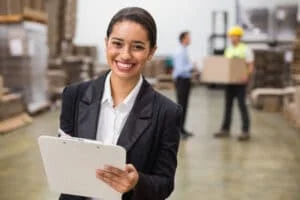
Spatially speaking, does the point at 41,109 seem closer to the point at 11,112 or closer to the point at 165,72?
the point at 11,112

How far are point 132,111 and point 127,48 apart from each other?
192 millimetres

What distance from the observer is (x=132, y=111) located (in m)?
1.55

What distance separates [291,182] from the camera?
5512 millimetres

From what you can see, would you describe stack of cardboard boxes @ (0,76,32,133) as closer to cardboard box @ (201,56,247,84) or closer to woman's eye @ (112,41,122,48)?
cardboard box @ (201,56,247,84)

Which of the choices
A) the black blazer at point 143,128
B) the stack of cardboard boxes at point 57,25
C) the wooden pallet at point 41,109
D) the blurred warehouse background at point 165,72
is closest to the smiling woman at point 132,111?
the black blazer at point 143,128

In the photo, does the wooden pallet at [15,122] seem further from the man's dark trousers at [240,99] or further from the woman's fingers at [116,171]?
the woman's fingers at [116,171]

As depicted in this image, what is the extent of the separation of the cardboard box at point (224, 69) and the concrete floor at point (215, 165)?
3.01 feet

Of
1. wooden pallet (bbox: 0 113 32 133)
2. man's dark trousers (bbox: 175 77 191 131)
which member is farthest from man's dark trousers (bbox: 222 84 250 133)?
wooden pallet (bbox: 0 113 32 133)

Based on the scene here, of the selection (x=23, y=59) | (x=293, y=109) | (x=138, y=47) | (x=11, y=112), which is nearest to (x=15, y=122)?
(x=11, y=112)

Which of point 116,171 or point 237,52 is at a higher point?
point 237,52

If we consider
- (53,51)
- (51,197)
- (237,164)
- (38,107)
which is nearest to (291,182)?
(237,164)

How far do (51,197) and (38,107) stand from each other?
5.36m

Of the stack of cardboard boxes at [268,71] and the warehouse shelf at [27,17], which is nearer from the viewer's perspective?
the warehouse shelf at [27,17]

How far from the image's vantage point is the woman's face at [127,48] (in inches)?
Result: 58.7
